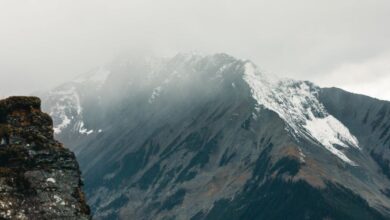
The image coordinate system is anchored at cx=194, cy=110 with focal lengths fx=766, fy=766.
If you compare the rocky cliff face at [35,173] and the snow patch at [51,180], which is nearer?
the rocky cliff face at [35,173]

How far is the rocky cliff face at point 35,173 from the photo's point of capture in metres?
44.7

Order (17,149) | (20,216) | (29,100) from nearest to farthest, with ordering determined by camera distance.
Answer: (20,216) < (17,149) < (29,100)

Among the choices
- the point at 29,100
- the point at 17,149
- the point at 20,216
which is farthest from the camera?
the point at 29,100

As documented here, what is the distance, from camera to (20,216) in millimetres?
43844

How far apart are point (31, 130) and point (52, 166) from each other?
9.78ft

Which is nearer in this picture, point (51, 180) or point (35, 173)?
point (35, 173)

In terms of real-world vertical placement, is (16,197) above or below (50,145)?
below

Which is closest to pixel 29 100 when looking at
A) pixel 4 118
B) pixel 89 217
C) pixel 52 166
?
pixel 4 118

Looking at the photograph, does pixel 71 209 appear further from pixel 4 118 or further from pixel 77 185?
pixel 4 118

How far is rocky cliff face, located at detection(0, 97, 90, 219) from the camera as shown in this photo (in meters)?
44.7

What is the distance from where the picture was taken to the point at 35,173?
152ft

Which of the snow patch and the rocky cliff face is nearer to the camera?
the rocky cliff face

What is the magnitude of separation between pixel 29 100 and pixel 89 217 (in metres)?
9.02

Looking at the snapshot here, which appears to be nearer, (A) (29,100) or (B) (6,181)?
(B) (6,181)
